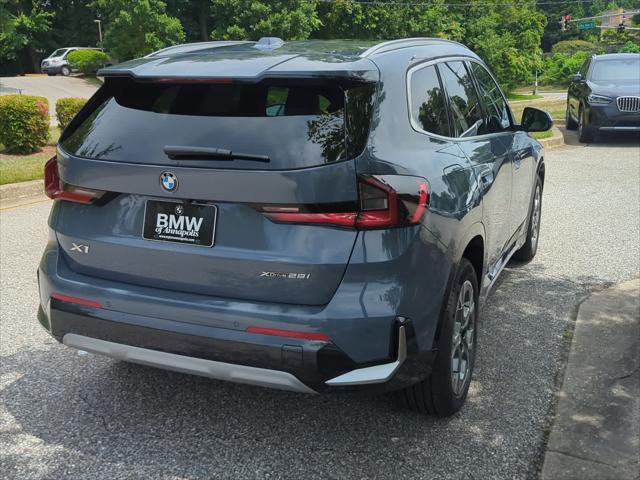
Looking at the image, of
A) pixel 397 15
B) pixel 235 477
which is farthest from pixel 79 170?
pixel 397 15

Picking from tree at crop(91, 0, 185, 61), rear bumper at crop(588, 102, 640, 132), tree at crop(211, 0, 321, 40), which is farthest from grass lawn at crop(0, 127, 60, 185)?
tree at crop(211, 0, 321, 40)

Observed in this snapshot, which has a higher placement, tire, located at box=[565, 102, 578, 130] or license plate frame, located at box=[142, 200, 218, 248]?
license plate frame, located at box=[142, 200, 218, 248]

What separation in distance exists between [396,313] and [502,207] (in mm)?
1843

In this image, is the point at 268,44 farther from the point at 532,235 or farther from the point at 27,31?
the point at 27,31

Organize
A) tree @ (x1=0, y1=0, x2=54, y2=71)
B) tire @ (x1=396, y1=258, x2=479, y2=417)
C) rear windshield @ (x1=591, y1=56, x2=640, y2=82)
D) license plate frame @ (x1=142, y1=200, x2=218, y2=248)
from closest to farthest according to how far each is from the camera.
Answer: license plate frame @ (x1=142, y1=200, x2=218, y2=248), tire @ (x1=396, y1=258, x2=479, y2=417), rear windshield @ (x1=591, y1=56, x2=640, y2=82), tree @ (x1=0, y1=0, x2=54, y2=71)

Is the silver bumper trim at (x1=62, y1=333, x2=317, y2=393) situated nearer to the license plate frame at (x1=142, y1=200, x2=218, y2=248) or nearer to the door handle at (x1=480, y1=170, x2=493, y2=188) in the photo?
the license plate frame at (x1=142, y1=200, x2=218, y2=248)

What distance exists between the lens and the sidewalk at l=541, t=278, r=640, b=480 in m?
3.13

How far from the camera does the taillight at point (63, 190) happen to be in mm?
3108

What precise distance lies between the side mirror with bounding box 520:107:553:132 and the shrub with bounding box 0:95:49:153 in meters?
9.16

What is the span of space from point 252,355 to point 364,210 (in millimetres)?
727

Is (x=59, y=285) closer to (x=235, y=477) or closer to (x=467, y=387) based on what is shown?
(x=235, y=477)

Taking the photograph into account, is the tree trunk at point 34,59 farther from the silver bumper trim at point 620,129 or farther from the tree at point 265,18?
the silver bumper trim at point 620,129

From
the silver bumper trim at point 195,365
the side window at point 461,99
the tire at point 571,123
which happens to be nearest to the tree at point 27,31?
the tire at point 571,123

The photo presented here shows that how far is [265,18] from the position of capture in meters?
42.5
